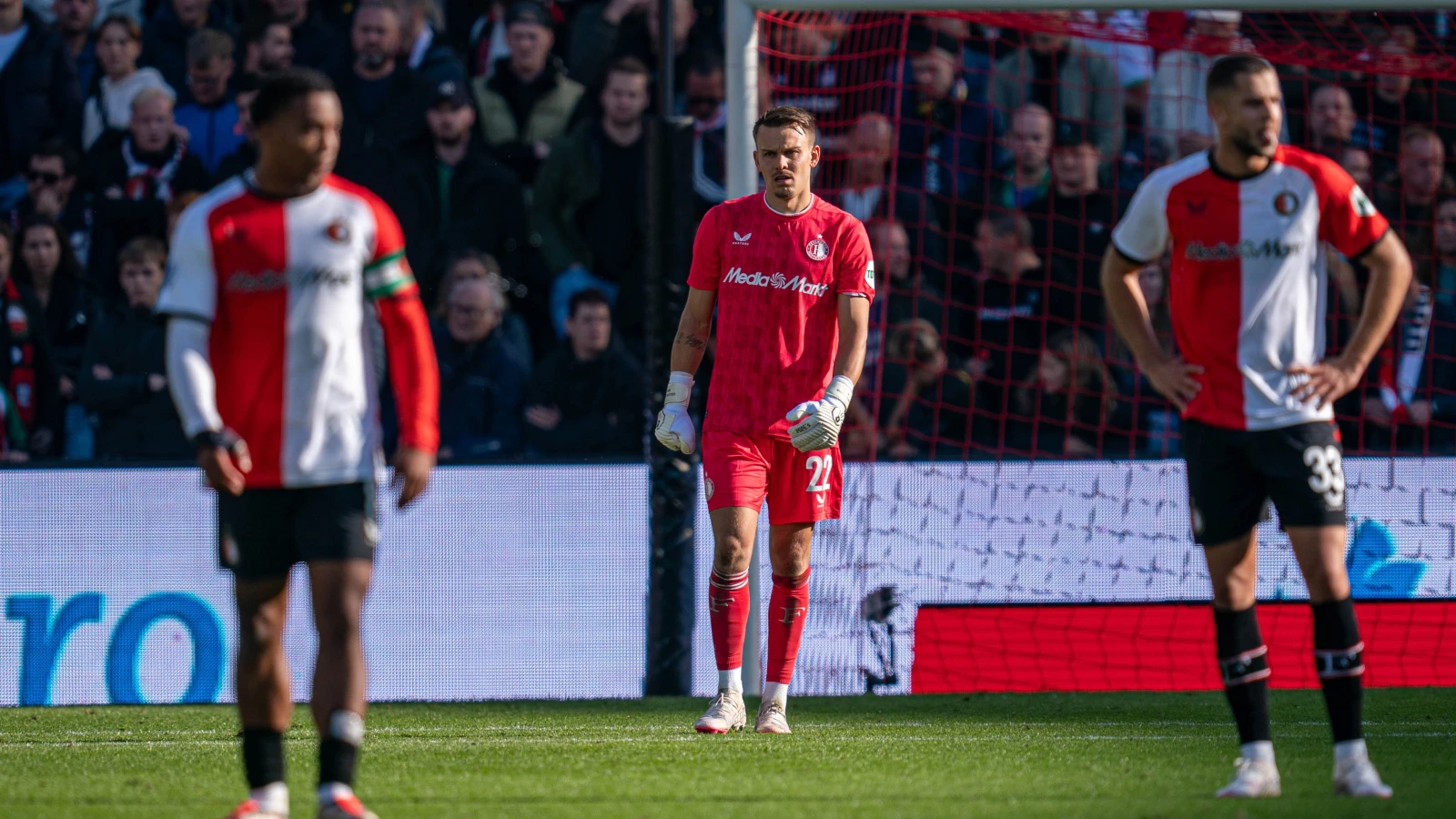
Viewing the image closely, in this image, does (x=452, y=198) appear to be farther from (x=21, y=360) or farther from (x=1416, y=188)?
(x=1416, y=188)

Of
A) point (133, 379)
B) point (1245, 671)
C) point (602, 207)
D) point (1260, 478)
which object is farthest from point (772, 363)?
point (133, 379)

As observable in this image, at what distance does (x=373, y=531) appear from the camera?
167 inches

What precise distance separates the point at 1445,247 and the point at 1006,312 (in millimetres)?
2474

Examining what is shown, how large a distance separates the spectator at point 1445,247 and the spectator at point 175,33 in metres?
7.50

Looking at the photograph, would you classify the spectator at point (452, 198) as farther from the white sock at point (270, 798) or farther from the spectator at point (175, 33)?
the white sock at point (270, 798)

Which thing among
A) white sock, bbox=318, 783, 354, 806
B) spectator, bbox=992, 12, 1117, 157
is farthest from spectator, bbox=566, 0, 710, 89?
white sock, bbox=318, 783, 354, 806

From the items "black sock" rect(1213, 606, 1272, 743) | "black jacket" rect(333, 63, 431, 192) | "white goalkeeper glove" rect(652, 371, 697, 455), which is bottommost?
"black sock" rect(1213, 606, 1272, 743)

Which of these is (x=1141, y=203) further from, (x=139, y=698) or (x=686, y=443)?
(x=139, y=698)

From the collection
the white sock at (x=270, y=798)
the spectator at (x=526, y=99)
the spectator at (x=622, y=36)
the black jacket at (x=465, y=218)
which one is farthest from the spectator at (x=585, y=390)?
the white sock at (x=270, y=798)

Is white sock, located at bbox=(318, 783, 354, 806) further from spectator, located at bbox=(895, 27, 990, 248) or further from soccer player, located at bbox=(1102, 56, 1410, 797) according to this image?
spectator, located at bbox=(895, 27, 990, 248)

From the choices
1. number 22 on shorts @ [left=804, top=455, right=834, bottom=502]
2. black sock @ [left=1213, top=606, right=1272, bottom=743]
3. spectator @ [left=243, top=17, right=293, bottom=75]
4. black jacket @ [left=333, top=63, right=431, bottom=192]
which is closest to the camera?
black sock @ [left=1213, top=606, right=1272, bottom=743]

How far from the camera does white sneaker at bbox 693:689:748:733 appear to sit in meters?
6.39

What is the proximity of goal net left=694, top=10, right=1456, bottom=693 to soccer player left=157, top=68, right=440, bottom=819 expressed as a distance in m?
4.52

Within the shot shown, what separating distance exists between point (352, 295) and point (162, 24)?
834 centimetres
